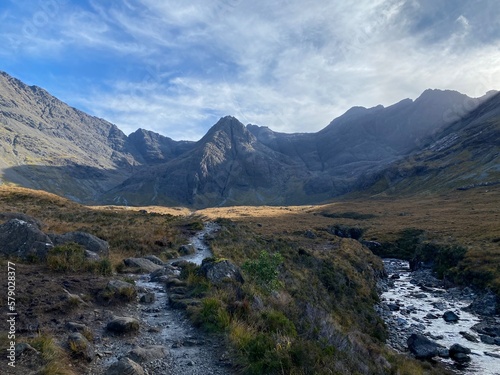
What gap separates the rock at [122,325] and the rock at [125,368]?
272 cm

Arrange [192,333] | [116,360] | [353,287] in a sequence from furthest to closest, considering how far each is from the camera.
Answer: [353,287], [192,333], [116,360]

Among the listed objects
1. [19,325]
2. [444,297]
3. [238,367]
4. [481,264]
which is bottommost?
[444,297]

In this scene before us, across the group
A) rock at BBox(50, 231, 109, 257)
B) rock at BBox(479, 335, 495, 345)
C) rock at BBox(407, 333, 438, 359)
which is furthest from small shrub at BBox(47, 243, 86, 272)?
rock at BBox(479, 335, 495, 345)

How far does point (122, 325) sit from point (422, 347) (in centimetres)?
2352

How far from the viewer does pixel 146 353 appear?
1014 cm

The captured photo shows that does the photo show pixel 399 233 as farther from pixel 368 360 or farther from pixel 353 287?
pixel 368 360

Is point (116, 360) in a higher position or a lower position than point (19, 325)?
lower

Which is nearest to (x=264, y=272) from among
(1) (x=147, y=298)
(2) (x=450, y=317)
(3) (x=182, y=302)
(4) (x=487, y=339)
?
(3) (x=182, y=302)

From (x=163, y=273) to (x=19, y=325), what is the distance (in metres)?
10.5

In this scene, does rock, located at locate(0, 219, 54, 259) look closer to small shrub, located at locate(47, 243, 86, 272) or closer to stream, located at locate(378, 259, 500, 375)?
small shrub, located at locate(47, 243, 86, 272)

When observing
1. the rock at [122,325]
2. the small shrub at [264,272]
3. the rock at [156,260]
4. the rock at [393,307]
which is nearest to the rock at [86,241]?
the rock at [156,260]

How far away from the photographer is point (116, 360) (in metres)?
9.76

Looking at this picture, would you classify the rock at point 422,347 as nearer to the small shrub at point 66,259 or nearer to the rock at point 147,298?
the rock at point 147,298

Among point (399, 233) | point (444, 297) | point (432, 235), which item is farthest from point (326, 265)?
point (399, 233)
